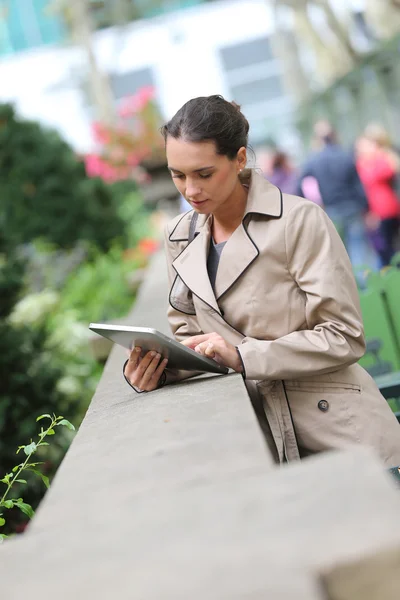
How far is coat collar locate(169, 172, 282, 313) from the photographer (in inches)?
113

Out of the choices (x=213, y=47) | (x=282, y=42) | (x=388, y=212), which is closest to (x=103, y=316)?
(x=388, y=212)

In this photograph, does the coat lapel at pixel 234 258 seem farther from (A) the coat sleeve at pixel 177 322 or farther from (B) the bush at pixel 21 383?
(B) the bush at pixel 21 383

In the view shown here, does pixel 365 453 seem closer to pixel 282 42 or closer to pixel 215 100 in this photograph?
pixel 215 100

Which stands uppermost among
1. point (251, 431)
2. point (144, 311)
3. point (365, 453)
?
point (365, 453)

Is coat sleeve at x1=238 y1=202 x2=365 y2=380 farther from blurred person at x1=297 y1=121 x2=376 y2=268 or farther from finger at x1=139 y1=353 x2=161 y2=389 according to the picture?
blurred person at x1=297 y1=121 x2=376 y2=268

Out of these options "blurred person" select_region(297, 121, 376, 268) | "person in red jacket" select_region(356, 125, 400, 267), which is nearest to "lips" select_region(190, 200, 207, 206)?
"blurred person" select_region(297, 121, 376, 268)

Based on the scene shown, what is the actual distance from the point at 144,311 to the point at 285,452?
144 inches

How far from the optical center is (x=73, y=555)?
1.64 metres

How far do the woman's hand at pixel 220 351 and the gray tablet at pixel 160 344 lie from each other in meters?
0.03

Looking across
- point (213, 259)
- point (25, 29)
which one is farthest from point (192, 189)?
point (25, 29)

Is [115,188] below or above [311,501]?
below

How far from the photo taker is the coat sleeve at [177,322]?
318 cm

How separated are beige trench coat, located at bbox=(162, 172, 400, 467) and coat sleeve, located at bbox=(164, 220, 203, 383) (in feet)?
0.60

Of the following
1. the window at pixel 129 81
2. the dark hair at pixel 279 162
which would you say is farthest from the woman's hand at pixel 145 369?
the window at pixel 129 81
